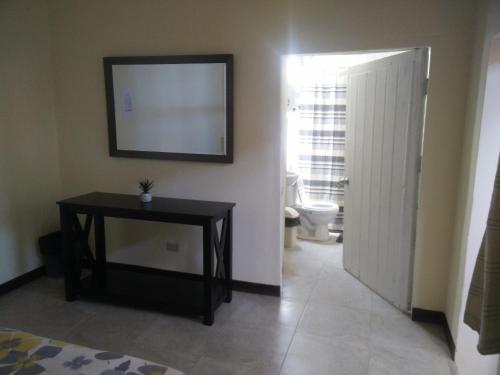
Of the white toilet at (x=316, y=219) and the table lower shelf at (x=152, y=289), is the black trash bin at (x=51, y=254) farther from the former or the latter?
the white toilet at (x=316, y=219)

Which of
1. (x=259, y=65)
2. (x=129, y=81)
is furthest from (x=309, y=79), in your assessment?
(x=129, y=81)

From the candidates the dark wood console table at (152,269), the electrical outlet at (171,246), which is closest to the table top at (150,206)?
the dark wood console table at (152,269)

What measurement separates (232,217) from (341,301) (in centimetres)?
114

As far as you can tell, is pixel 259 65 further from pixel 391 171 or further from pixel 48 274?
pixel 48 274

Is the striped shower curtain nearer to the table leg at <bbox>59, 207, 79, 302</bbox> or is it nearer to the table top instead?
the table top

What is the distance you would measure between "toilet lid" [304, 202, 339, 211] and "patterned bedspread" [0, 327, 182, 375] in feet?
10.8

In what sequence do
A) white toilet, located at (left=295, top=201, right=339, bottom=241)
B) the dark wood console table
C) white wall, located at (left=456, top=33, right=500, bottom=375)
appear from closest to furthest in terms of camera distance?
white wall, located at (left=456, top=33, right=500, bottom=375) < the dark wood console table < white toilet, located at (left=295, top=201, right=339, bottom=241)

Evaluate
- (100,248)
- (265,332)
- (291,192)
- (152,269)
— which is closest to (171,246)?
(152,269)

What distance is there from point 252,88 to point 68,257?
6.57 ft

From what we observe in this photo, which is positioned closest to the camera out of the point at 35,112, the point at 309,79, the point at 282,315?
the point at 282,315

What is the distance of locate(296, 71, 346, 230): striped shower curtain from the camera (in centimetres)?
494

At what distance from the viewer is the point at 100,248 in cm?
346

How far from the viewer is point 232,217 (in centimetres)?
319

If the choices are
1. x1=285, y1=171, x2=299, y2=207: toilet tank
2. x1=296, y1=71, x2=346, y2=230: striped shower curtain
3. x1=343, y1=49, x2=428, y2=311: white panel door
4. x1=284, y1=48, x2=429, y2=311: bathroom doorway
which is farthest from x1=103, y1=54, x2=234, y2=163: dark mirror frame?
x1=296, y1=71, x2=346, y2=230: striped shower curtain
